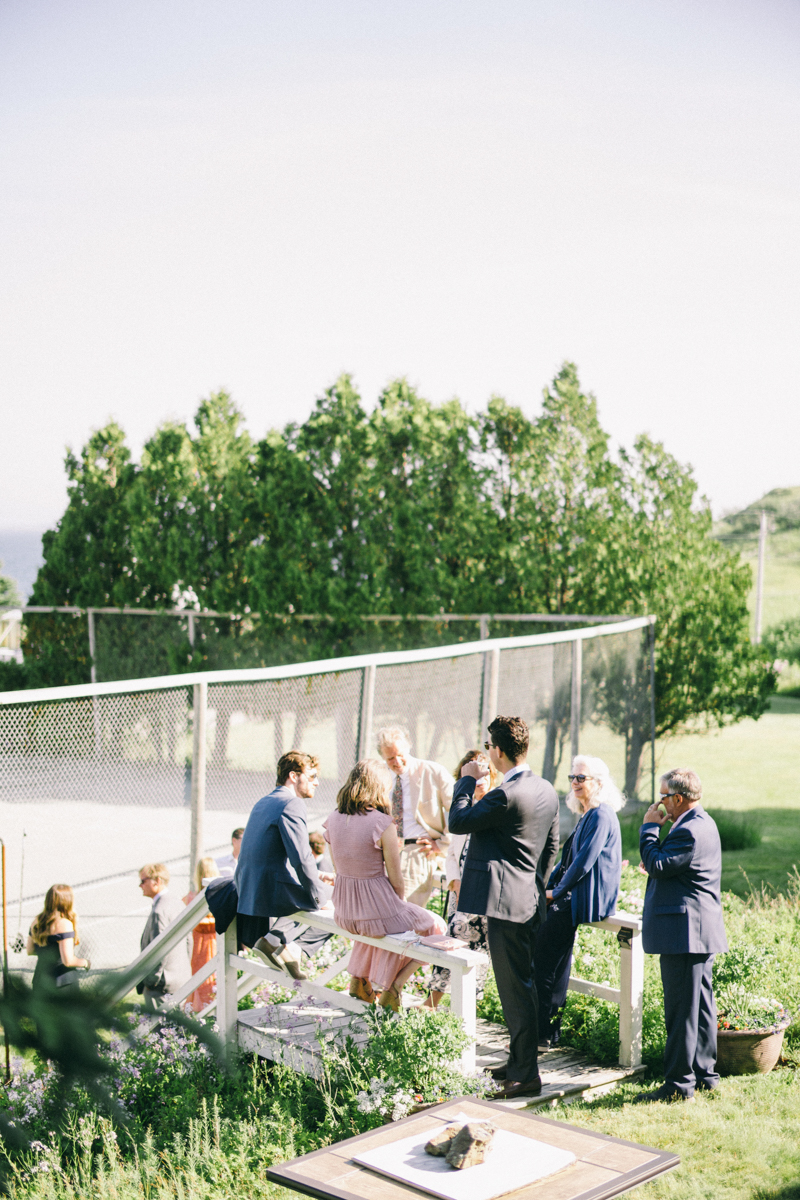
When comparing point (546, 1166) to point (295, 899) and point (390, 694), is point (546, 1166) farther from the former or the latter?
point (390, 694)

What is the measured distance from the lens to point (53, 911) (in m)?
6.15

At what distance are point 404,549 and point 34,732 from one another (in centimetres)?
917

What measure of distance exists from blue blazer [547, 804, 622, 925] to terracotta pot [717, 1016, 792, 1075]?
3.13ft

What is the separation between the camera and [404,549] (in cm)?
1495

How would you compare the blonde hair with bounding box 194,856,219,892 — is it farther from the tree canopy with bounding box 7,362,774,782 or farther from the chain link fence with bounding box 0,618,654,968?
the tree canopy with bounding box 7,362,774,782

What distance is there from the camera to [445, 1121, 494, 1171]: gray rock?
353cm

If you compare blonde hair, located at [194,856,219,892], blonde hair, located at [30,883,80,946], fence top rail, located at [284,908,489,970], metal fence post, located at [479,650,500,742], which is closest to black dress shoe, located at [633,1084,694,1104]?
fence top rail, located at [284,908,489,970]

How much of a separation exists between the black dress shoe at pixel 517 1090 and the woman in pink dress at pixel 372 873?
68 centimetres

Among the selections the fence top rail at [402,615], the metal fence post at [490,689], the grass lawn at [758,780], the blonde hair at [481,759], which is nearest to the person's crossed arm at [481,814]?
the blonde hair at [481,759]

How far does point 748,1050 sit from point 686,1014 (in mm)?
729

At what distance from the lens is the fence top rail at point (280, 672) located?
20.0ft

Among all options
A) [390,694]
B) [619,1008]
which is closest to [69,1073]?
[619,1008]

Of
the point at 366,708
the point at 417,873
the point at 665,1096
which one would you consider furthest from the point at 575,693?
the point at 665,1096

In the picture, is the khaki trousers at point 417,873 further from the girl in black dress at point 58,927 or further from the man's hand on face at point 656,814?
the girl in black dress at point 58,927
